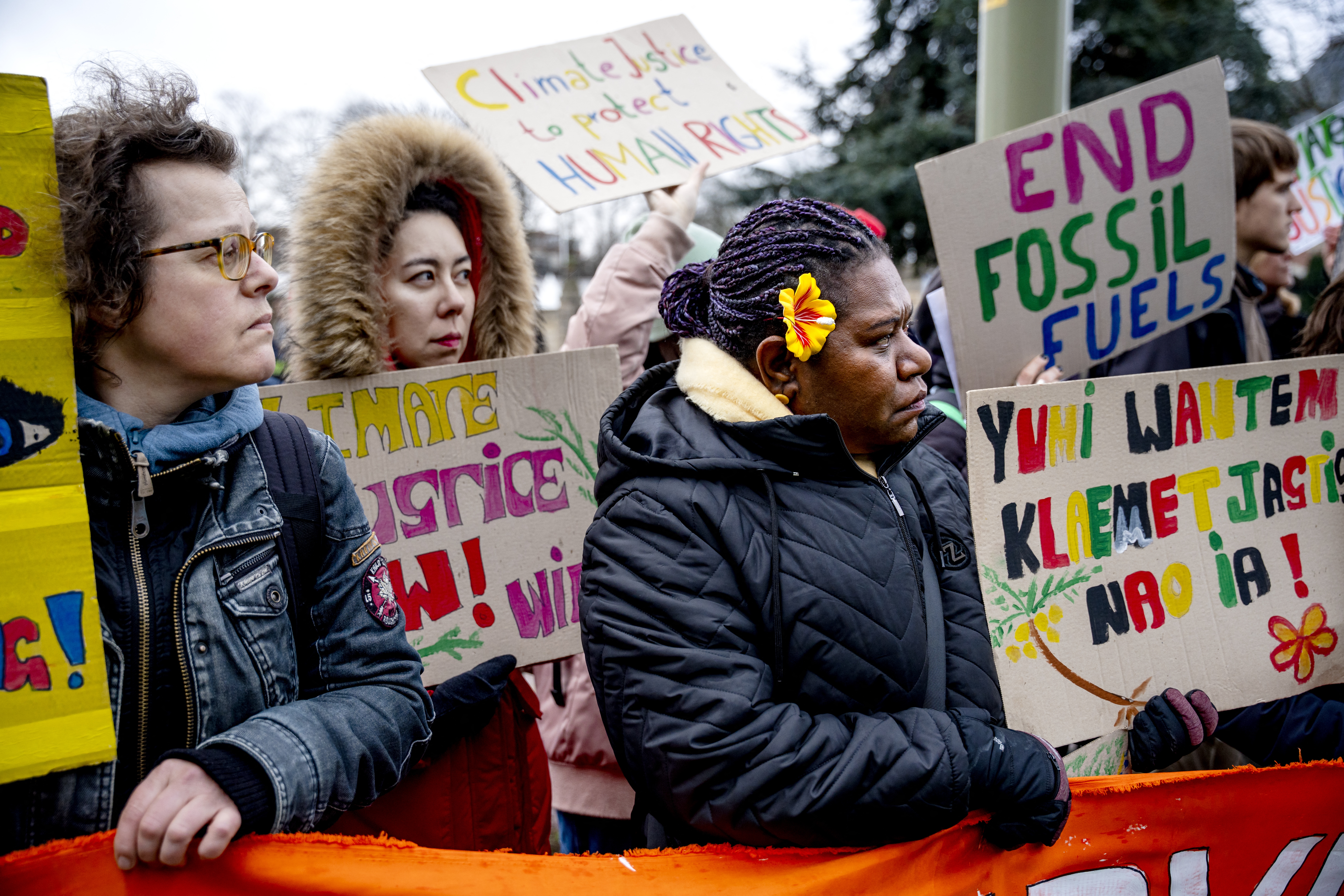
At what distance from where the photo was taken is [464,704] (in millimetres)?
1812

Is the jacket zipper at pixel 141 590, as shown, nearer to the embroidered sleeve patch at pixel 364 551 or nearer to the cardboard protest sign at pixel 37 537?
the cardboard protest sign at pixel 37 537

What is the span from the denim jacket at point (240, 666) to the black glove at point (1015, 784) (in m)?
0.85

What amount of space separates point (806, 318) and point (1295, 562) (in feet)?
4.41

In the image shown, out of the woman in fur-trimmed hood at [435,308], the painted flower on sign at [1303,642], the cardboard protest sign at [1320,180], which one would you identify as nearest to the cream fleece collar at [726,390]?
the woman in fur-trimmed hood at [435,308]

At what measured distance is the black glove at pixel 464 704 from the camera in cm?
179

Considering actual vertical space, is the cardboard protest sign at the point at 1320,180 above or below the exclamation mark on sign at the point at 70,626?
above

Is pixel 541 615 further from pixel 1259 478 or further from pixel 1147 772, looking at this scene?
pixel 1259 478

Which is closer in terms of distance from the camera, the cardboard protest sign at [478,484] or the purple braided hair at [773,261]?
the purple braided hair at [773,261]

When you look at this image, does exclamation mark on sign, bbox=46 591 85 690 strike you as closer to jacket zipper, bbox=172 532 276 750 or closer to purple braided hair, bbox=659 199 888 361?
jacket zipper, bbox=172 532 276 750

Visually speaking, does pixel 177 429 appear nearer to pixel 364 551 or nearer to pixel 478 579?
pixel 364 551

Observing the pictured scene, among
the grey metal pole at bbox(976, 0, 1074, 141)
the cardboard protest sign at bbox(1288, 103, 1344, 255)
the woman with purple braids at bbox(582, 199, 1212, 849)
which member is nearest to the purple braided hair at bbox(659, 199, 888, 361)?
the woman with purple braids at bbox(582, 199, 1212, 849)

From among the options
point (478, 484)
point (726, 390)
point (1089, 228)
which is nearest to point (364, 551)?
point (726, 390)

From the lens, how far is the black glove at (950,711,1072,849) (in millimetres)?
1383

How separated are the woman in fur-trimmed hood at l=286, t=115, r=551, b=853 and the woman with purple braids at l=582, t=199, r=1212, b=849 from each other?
402mm
